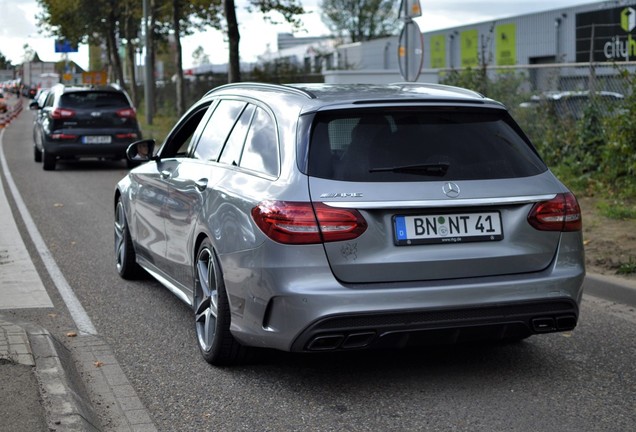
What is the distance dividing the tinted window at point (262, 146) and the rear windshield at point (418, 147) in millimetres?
303

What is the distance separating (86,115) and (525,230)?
16561 mm

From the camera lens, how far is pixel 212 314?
5.91 metres

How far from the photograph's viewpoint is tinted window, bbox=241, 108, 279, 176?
5574 millimetres

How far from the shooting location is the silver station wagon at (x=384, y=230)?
5.08 m

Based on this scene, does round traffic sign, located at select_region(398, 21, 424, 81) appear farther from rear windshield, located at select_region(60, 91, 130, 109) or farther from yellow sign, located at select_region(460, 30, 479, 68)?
yellow sign, located at select_region(460, 30, 479, 68)

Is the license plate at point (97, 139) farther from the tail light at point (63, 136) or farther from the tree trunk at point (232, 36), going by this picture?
the tree trunk at point (232, 36)

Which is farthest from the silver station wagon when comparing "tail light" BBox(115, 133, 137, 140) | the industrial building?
the industrial building

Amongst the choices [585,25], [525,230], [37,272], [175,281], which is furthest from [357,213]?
[585,25]

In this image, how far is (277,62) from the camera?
3441 cm

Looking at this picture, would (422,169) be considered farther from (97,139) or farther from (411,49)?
(97,139)

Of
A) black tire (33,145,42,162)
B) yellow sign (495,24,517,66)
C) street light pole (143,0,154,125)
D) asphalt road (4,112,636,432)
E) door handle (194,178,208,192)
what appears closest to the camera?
asphalt road (4,112,636,432)

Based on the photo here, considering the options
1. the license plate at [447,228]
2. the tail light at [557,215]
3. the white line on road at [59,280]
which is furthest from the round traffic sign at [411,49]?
the license plate at [447,228]

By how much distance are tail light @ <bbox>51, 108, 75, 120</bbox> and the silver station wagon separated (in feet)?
50.5

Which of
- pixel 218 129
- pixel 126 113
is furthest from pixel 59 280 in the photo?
pixel 126 113
